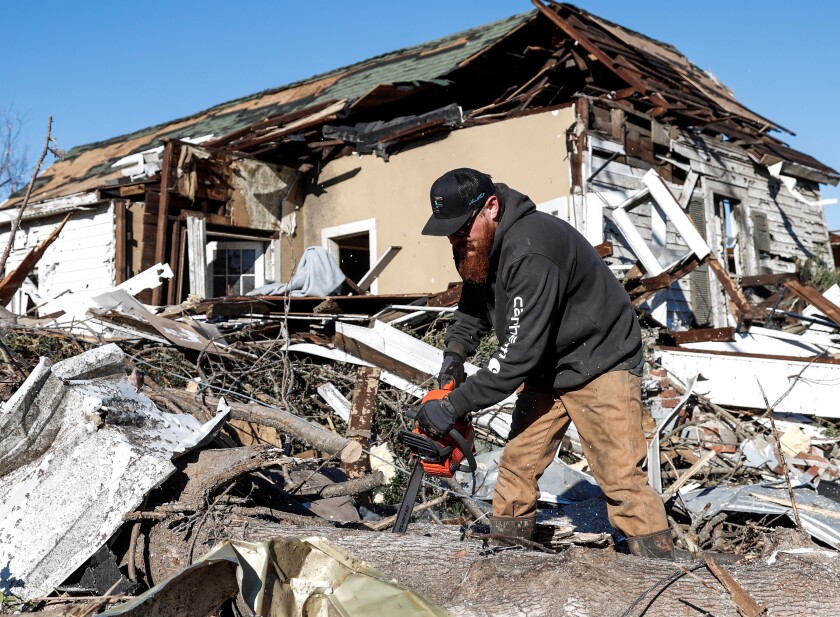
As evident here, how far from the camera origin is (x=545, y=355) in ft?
11.0

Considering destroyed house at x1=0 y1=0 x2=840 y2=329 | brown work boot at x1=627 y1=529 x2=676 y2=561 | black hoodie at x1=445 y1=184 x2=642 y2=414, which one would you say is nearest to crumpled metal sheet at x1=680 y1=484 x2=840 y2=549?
brown work boot at x1=627 y1=529 x2=676 y2=561

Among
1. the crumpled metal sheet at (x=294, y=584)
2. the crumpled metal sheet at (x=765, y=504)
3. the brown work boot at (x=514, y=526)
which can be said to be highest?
the crumpled metal sheet at (x=294, y=584)

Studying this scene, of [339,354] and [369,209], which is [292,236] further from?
[339,354]

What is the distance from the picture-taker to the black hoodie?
3.03 meters

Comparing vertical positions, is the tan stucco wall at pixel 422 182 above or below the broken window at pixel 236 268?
above

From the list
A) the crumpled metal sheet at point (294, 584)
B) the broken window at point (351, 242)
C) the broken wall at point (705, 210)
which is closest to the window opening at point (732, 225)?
the broken wall at point (705, 210)

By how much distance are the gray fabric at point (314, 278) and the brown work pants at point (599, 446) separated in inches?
222

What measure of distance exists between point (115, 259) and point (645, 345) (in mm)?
7132

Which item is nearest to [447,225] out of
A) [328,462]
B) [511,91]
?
[328,462]

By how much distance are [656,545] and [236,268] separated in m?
9.09

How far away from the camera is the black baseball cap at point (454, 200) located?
3168 millimetres

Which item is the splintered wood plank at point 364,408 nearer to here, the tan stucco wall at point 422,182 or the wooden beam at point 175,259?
the tan stucco wall at point 422,182

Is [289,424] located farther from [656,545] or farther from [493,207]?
[656,545]

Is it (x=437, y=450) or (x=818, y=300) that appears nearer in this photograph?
(x=437, y=450)
